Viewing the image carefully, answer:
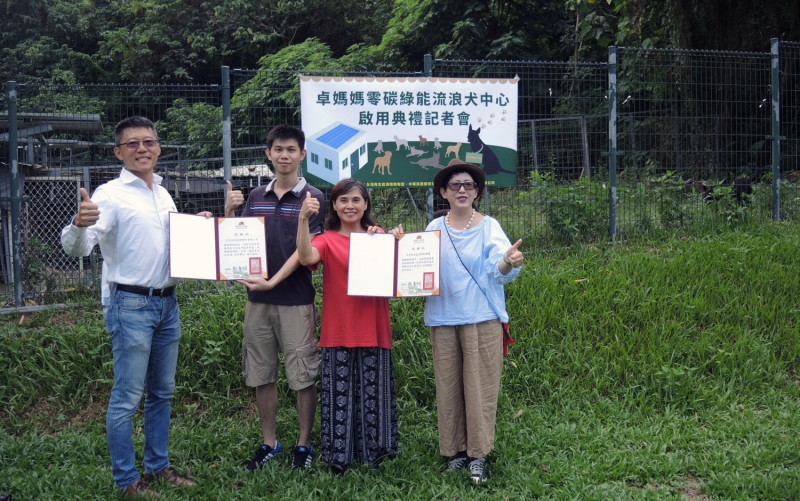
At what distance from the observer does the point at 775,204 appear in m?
7.92

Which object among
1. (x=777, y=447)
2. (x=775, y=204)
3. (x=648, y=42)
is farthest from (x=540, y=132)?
(x=648, y=42)

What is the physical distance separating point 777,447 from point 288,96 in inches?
194

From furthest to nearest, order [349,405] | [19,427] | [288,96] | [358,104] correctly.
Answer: [288,96] < [358,104] < [19,427] < [349,405]

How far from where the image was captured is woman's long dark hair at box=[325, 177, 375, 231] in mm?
4102

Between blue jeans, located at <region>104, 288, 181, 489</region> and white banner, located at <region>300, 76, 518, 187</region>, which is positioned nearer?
blue jeans, located at <region>104, 288, 181, 489</region>

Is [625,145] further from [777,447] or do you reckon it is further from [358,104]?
[777,447]

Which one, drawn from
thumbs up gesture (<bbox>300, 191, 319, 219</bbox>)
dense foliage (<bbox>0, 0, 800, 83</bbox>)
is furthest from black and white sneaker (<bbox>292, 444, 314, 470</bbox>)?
dense foliage (<bbox>0, 0, 800, 83</bbox>)

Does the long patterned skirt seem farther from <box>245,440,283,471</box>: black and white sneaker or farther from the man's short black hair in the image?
the man's short black hair

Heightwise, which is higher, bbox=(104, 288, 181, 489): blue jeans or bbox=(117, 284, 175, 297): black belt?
bbox=(117, 284, 175, 297): black belt

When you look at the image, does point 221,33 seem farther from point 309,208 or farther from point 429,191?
point 309,208

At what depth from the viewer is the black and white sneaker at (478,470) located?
160 inches

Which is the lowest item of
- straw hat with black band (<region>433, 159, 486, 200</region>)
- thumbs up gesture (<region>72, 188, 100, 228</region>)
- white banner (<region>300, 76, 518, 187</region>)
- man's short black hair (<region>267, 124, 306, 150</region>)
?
thumbs up gesture (<region>72, 188, 100, 228</region>)

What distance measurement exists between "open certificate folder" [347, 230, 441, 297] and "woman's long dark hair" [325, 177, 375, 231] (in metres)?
0.25

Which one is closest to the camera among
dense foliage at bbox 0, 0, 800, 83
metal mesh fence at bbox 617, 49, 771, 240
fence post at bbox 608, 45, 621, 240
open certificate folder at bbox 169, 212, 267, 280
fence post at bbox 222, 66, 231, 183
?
open certificate folder at bbox 169, 212, 267, 280
